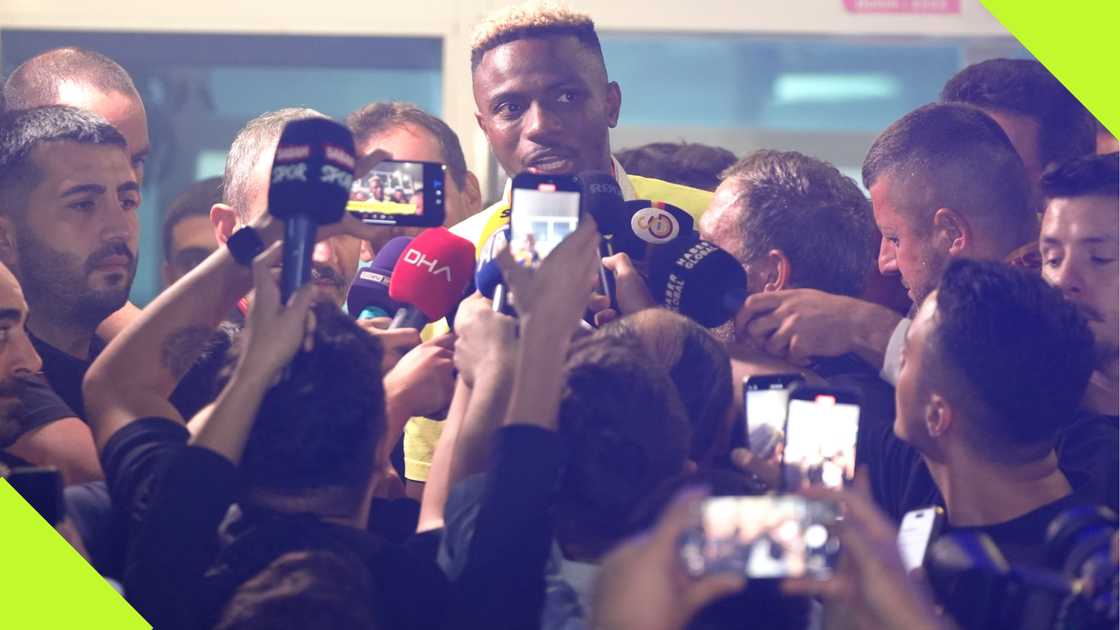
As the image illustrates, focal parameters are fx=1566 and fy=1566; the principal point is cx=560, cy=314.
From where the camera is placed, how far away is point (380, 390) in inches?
70.5

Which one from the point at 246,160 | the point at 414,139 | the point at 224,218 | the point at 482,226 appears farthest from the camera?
the point at 414,139

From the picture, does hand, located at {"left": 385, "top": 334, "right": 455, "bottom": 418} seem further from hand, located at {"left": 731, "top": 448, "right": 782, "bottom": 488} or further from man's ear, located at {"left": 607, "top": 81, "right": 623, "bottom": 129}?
man's ear, located at {"left": 607, "top": 81, "right": 623, "bottom": 129}

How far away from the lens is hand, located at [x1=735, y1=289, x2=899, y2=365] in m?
2.17

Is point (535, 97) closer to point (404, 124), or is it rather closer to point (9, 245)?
point (404, 124)

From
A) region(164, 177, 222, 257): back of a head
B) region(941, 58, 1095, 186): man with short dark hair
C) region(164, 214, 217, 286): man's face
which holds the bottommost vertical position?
region(164, 214, 217, 286): man's face

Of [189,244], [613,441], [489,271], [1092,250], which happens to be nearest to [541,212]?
[489,271]

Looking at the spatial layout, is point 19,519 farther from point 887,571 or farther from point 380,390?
point 887,571

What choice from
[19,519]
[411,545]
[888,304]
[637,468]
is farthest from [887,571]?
[888,304]

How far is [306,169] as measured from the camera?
5.82 ft

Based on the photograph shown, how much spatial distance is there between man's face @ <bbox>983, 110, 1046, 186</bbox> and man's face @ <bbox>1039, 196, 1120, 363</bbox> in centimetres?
51

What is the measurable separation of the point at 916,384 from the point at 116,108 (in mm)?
1592

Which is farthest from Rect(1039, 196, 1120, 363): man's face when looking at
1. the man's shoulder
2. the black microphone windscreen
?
the black microphone windscreen

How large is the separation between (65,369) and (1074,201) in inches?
57.1

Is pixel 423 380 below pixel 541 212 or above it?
below
